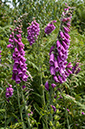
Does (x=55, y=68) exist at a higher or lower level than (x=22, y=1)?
lower

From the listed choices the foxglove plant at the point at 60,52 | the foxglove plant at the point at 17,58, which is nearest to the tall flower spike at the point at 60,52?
the foxglove plant at the point at 60,52

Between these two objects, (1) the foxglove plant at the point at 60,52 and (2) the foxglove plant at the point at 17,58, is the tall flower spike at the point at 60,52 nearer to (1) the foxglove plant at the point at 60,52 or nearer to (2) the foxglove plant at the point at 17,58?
(1) the foxglove plant at the point at 60,52

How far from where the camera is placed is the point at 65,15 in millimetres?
1465

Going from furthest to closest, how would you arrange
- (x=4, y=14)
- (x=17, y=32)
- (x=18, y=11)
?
(x=18, y=11) < (x=4, y=14) < (x=17, y=32)

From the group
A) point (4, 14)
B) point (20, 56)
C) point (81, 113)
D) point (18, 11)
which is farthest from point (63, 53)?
point (18, 11)

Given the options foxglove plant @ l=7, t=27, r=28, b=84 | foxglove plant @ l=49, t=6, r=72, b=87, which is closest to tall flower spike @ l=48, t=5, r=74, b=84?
foxglove plant @ l=49, t=6, r=72, b=87

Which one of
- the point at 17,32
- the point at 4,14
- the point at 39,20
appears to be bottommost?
the point at 17,32

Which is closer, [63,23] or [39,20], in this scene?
[63,23]

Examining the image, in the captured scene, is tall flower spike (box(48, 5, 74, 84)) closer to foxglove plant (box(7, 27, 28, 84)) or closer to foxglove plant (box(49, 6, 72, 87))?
foxglove plant (box(49, 6, 72, 87))

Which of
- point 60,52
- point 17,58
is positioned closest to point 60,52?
point 60,52

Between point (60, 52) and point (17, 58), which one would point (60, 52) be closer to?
point (60, 52)

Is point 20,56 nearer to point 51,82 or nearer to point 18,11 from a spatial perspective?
point 51,82

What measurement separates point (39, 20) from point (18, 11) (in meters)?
0.81

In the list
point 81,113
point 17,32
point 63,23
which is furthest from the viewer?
point 81,113
